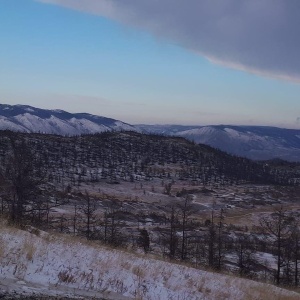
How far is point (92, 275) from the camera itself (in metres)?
10.7

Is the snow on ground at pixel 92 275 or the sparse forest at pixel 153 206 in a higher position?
the snow on ground at pixel 92 275

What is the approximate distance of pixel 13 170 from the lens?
30891 millimetres

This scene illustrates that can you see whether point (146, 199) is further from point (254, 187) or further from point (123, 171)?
point (254, 187)

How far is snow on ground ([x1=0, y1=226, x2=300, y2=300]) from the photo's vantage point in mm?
9414

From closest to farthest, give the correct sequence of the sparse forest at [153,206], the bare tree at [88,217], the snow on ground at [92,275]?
the snow on ground at [92,275] < the bare tree at [88,217] < the sparse forest at [153,206]

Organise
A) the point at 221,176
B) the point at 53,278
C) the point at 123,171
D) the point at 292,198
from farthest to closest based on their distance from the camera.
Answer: the point at 221,176
the point at 123,171
the point at 292,198
the point at 53,278

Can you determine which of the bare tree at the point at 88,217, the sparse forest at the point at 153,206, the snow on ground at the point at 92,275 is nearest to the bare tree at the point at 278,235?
the sparse forest at the point at 153,206

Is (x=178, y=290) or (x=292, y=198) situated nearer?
(x=178, y=290)

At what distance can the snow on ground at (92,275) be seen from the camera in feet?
30.9

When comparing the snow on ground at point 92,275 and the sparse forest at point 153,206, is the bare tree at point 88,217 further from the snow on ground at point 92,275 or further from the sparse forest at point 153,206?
the snow on ground at point 92,275

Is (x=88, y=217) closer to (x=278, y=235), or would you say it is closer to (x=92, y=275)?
(x=278, y=235)

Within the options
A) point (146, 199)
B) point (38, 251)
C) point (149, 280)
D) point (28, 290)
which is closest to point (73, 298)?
point (28, 290)

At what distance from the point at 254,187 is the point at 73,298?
17335 cm

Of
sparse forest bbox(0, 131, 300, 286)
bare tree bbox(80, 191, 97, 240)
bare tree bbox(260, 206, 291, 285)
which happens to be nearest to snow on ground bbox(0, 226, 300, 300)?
bare tree bbox(80, 191, 97, 240)
